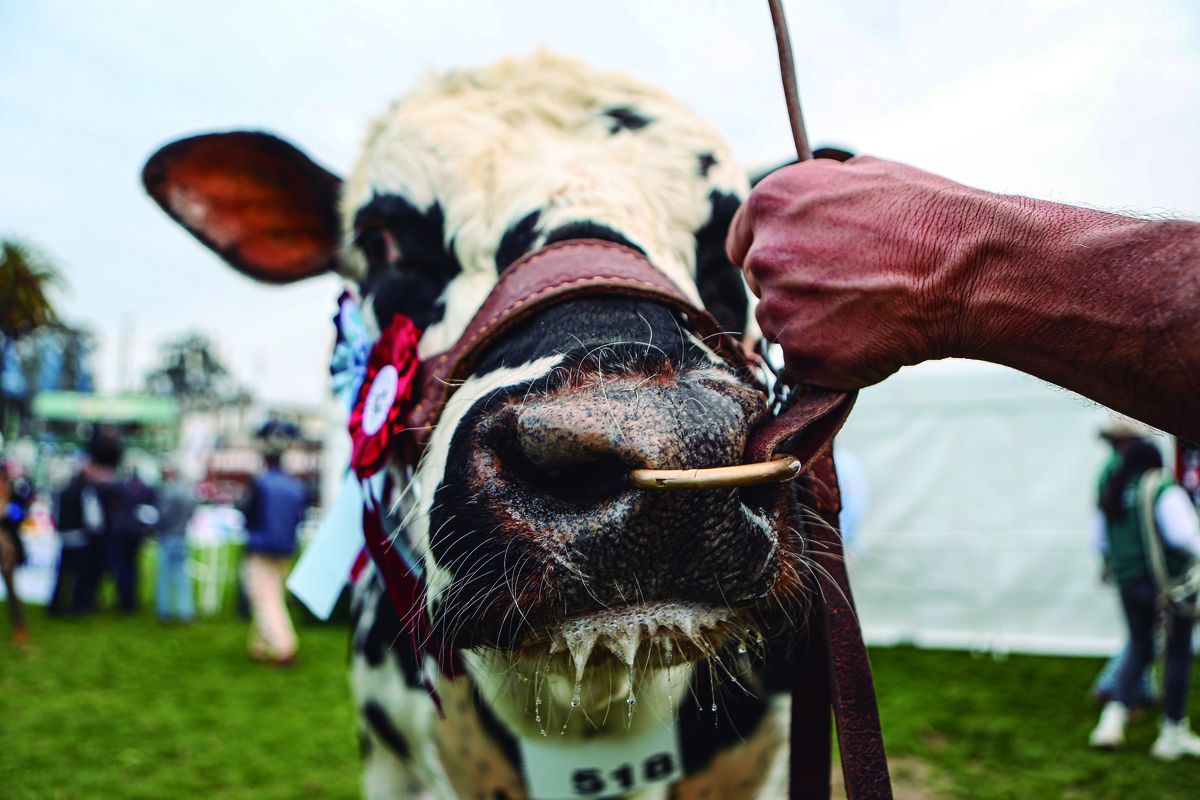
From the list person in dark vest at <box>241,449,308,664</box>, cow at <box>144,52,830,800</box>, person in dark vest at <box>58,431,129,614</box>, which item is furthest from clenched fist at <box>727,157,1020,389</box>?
person in dark vest at <box>58,431,129,614</box>

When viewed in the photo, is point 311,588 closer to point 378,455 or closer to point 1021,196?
point 378,455

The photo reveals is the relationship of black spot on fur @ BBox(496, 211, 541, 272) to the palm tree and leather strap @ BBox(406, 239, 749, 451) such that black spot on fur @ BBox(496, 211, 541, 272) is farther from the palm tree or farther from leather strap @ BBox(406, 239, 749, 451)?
the palm tree

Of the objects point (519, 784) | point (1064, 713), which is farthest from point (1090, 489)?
point (519, 784)

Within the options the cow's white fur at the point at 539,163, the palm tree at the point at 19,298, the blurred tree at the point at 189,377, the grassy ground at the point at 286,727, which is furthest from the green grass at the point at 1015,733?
the blurred tree at the point at 189,377

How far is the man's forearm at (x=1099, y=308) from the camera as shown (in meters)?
0.86

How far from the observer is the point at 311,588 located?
2275mm

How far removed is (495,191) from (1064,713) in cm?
654

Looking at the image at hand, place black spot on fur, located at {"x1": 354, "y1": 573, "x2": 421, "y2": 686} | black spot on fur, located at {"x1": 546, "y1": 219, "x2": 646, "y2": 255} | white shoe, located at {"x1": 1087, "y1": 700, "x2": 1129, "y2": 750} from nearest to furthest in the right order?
black spot on fur, located at {"x1": 546, "y1": 219, "x2": 646, "y2": 255} < black spot on fur, located at {"x1": 354, "y1": 573, "x2": 421, "y2": 686} < white shoe, located at {"x1": 1087, "y1": 700, "x2": 1129, "y2": 750}

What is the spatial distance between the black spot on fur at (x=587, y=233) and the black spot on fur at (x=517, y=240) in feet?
0.23

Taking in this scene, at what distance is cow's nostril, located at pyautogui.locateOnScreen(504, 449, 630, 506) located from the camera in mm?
1059

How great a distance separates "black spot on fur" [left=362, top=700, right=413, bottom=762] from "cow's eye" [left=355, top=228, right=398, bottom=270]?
3.95 ft

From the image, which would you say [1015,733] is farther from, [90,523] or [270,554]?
[90,523]

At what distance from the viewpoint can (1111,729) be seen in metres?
5.52

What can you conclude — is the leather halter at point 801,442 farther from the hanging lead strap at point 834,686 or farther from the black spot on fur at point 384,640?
the black spot on fur at point 384,640
